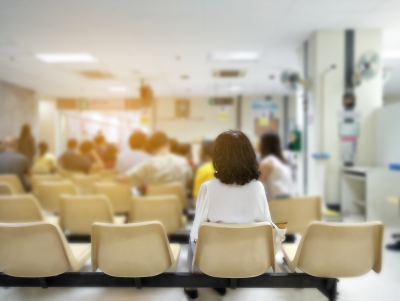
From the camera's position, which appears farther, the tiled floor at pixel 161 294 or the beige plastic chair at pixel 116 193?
the beige plastic chair at pixel 116 193

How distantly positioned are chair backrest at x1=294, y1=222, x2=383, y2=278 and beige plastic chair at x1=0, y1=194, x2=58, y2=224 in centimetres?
232

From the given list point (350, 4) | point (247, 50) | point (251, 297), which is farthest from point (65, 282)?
point (247, 50)

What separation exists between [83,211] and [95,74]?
19.3 ft

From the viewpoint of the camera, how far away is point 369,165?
16.0 feet

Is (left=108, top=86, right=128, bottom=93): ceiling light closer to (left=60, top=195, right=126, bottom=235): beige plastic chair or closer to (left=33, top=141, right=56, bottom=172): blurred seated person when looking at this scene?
(left=33, top=141, right=56, bottom=172): blurred seated person

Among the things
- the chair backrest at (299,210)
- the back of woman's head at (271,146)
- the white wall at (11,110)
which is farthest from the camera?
the white wall at (11,110)

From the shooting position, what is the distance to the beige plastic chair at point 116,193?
3.57 meters

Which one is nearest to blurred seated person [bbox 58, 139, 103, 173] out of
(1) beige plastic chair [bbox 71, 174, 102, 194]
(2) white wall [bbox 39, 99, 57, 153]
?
(1) beige plastic chair [bbox 71, 174, 102, 194]

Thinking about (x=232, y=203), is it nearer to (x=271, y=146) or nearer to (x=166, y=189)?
(x=271, y=146)

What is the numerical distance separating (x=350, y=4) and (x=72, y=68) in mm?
5963

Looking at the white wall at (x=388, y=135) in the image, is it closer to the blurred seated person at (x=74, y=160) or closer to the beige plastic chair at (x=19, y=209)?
the beige plastic chair at (x=19, y=209)

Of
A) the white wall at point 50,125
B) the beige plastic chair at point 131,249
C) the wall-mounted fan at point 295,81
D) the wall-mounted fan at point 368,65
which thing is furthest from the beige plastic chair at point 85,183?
the white wall at point 50,125

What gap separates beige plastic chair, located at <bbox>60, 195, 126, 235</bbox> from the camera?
2719mm

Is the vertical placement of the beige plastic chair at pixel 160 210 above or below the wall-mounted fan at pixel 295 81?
below
